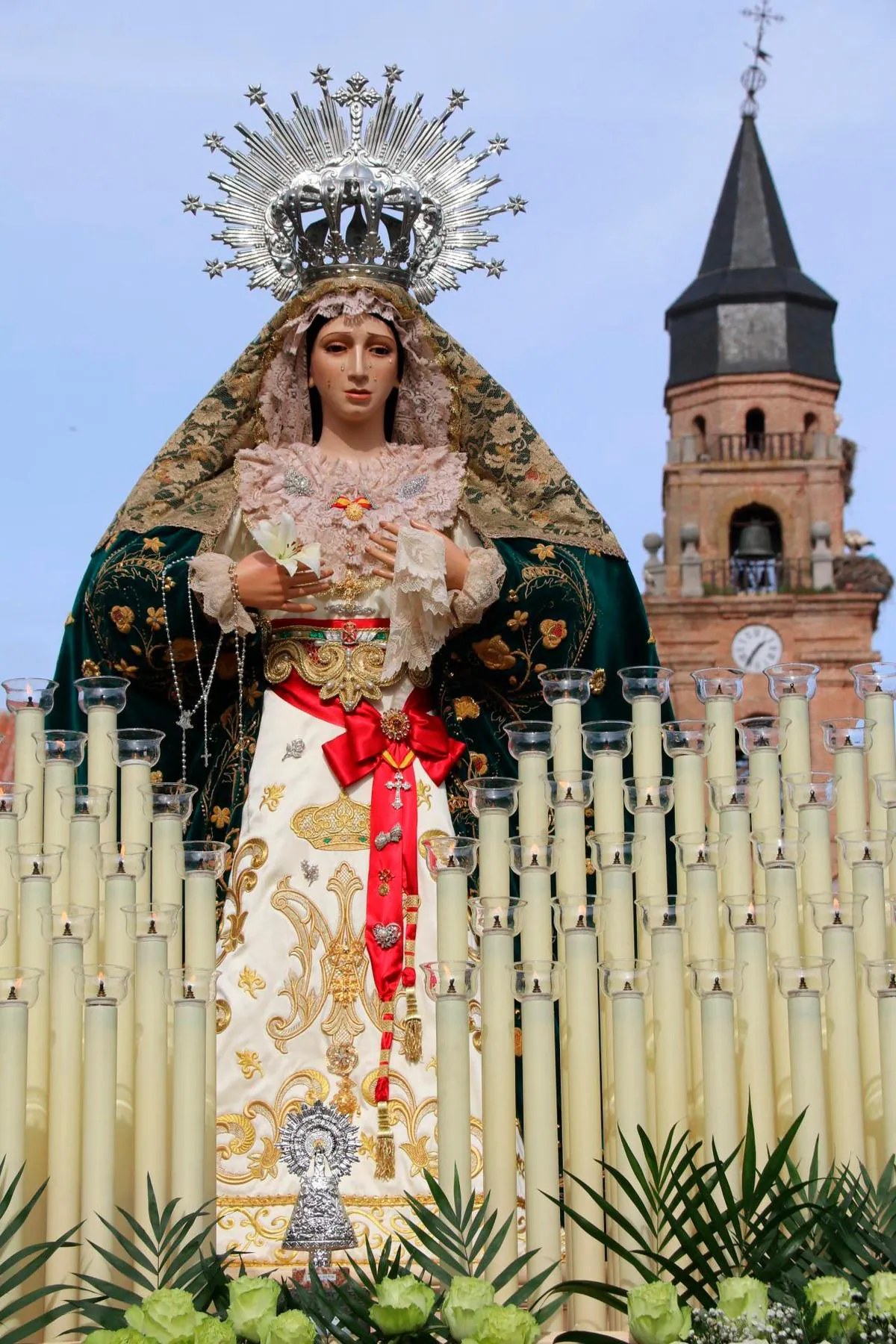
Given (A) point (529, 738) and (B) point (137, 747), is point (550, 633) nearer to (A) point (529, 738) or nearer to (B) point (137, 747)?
(A) point (529, 738)

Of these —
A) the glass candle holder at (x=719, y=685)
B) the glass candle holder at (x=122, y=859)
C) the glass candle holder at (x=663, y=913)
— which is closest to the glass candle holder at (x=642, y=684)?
the glass candle holder at (x=719, y=685)

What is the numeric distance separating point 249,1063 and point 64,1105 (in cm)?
149

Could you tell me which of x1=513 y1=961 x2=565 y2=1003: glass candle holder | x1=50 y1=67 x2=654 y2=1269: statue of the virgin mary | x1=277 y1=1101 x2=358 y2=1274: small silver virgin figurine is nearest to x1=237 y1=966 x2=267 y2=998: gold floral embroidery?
x1=50 y1=67 x2=654 y2=1269: statue of the virgin mary

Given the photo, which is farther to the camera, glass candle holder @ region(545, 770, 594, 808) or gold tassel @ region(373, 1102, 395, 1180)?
gold tassel @ region(373, 1102, 395, 1180)

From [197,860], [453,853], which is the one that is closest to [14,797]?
[197,860]

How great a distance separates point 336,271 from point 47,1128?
311cm

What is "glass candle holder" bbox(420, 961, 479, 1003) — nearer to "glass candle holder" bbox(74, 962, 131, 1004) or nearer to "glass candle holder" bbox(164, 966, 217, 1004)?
"glass candle holder" bbox(164, 966, 217, 1004)

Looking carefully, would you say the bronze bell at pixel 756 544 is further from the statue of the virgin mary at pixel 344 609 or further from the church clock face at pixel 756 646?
the statue of the virgin mary at pixel 344 609

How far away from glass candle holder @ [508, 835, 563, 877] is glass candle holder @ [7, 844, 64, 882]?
0.93 meters

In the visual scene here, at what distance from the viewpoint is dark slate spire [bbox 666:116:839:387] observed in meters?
45.9

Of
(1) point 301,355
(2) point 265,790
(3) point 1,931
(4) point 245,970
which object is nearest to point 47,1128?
(3) point 1,931

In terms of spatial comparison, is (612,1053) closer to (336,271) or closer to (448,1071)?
(448,1071)

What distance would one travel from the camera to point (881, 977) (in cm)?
446

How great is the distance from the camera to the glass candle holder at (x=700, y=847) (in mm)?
4816
